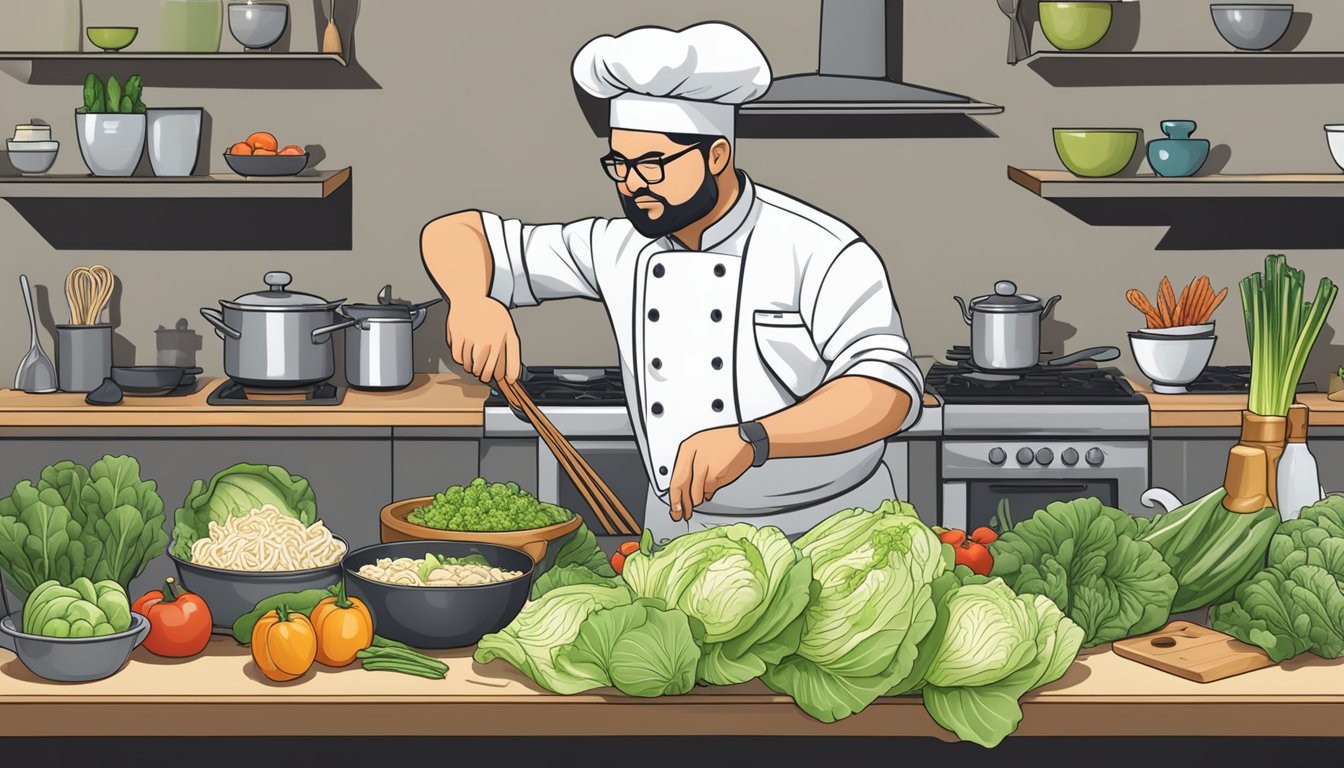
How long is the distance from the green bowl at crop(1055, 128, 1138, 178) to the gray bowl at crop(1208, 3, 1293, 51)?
382mm

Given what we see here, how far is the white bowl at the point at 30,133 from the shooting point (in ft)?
12.8

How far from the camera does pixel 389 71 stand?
13.4ft

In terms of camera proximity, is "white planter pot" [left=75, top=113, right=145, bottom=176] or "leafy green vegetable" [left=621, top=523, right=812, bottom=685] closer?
"leafy green vegetable" [left=621, top=523, right=812, bottom=685]

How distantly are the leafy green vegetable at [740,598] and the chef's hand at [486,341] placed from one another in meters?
0.72

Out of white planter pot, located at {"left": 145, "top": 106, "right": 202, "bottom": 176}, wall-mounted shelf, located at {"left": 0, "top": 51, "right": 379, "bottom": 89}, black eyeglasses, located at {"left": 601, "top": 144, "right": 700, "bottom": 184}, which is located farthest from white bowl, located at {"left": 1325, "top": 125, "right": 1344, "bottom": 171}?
white planter pot, located at {"left": 145, "top": 106, "right": 202, "bottom": 176}

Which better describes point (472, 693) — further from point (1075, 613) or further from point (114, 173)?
point (114, 173)

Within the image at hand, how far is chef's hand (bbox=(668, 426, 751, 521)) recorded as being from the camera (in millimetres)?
1907

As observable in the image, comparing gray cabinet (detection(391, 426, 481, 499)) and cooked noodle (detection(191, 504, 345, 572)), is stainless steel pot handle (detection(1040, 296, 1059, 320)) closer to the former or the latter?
gray cabinet (detection(391, 426, 481, 499))

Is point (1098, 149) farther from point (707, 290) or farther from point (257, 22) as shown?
point (257, 22)

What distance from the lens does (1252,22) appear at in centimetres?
385

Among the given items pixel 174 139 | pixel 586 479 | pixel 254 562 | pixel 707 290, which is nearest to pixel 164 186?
pixel 174 139

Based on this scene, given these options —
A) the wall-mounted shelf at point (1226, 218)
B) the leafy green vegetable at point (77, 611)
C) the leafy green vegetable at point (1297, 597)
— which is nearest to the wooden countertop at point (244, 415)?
the wall-mounted shelf at point (1226, 218)

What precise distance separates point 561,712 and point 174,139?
273 centimetres

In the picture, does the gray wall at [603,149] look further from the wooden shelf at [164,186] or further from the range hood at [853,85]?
the range hood at [853,85]
